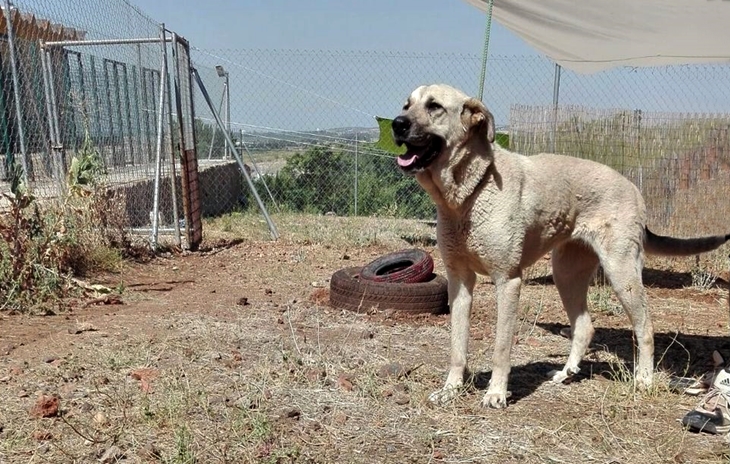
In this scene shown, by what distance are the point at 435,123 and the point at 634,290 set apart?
5.69ft

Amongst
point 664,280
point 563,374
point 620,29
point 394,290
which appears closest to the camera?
point 563,374

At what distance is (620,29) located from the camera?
828 centimetres

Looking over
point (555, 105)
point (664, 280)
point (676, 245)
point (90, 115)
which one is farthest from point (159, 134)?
point (664, 280)

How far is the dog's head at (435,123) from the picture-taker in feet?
12.7

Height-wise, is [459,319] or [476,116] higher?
[476,116]

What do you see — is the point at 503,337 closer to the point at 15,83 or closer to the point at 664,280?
the point at 664,280

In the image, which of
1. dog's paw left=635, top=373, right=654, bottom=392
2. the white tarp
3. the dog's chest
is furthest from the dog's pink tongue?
the white tarp

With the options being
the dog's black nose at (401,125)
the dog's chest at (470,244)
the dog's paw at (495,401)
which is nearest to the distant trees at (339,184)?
the dog's chest at (470,244)

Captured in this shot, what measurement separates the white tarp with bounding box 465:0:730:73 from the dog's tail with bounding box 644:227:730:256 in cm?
375

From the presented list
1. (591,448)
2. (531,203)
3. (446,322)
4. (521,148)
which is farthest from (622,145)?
(591,448)

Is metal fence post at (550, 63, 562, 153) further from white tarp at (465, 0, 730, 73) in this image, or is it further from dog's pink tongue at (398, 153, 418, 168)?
dog's pink tongue at (398, 153, 418, 168)

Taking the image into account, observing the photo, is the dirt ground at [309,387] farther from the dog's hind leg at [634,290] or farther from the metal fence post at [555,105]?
the metal fence post at [555,105]

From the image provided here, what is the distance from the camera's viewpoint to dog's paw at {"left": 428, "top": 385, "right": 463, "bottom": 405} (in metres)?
4.16

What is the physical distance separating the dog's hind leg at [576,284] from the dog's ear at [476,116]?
1.27 m
